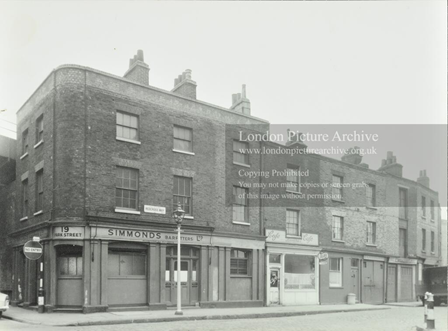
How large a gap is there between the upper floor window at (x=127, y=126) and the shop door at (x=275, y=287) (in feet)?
33.3

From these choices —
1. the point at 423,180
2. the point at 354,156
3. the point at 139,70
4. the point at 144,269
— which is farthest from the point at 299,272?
the point at 423,180

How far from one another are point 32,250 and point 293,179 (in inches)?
561

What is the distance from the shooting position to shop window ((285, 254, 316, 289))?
2655cm

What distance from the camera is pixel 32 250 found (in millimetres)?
18109

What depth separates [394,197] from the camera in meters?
33.4

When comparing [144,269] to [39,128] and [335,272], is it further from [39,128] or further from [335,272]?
[335,272]

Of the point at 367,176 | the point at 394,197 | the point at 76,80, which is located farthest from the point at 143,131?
the point at 394,197

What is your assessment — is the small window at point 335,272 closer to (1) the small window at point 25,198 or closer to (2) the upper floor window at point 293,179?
(2) the upper floor window at point 293,179

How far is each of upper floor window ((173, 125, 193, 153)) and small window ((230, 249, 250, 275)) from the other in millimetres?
5415

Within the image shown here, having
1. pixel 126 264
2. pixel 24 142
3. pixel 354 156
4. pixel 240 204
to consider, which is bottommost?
pixel 126 264

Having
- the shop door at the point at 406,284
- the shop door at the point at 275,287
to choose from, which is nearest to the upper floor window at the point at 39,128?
the shop door at the point at 275,287

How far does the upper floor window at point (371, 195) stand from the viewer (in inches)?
1242

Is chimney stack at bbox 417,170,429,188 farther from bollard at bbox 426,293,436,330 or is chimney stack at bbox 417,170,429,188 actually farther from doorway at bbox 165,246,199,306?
bollard at bbox 426,293,436,330

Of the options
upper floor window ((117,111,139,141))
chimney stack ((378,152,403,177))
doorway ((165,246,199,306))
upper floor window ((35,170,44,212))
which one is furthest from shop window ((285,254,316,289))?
upper floor window ((35,170,44,212))
